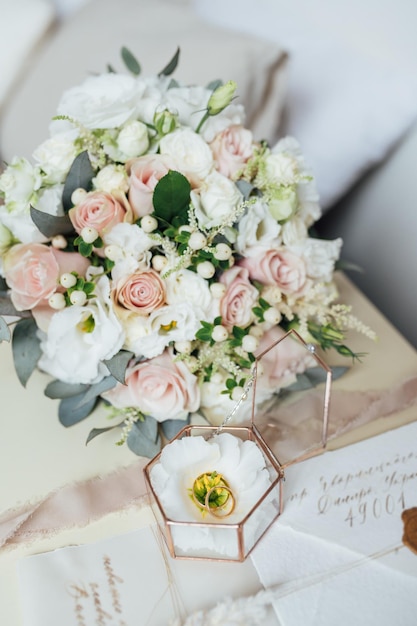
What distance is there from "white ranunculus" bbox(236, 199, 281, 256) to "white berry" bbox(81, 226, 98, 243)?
164 mm

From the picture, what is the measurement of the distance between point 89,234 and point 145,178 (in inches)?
3.7

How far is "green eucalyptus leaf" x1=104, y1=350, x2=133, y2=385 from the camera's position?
59cm

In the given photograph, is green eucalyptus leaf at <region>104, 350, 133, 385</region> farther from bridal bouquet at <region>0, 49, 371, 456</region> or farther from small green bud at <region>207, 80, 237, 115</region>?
small green bud at <region>207, 80, 237, 115</region>

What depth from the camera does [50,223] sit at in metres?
0.61

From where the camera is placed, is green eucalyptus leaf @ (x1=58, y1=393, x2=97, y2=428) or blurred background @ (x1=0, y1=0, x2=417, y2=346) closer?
green eucalyptus leaf @ (x1=58, y1=393, x2=97, y2=428)

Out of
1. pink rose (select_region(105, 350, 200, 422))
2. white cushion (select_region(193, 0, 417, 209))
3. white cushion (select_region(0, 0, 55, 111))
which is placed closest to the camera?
pink rose (select_region(105, 350, 200, 422))

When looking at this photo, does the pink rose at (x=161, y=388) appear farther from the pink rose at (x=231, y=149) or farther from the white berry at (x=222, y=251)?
the pink rose at (x=231, y=149)

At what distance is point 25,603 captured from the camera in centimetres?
51

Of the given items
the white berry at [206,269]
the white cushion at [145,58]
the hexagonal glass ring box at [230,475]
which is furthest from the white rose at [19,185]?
the white cushion at [145,58]

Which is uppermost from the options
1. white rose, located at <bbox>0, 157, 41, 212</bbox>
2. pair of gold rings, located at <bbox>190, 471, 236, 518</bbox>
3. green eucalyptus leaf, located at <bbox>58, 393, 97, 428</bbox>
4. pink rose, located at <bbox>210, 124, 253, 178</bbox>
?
pink rose, located at <bbox>210, 124, 253, 178</bbox>

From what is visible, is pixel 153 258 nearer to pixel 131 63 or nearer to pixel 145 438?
pixel 145 438

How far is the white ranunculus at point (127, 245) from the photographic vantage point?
1.98ft

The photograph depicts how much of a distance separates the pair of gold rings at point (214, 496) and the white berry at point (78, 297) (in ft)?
0.72

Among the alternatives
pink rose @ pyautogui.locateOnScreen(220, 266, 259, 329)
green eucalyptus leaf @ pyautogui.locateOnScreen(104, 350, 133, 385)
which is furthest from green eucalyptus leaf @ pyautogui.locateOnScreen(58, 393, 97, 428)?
pink rose @ pyautogui.locateOnScreen(220, 266, 259, 329)
